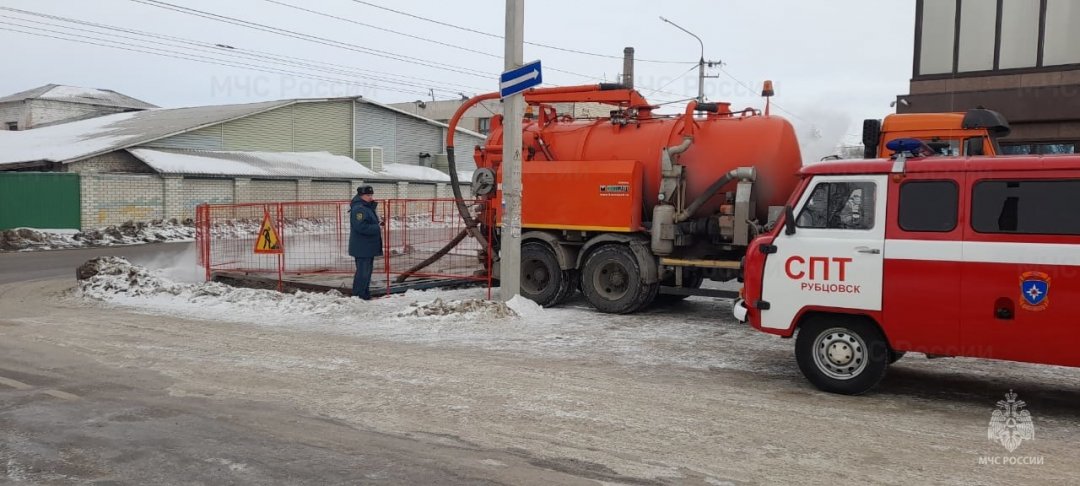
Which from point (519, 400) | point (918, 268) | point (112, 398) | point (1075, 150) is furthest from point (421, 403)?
point (1075, 150)

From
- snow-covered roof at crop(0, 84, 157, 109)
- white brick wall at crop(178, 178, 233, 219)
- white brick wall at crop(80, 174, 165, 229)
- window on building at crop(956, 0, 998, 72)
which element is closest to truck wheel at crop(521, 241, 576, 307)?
window on building at crop(956, 0, 998, 72)

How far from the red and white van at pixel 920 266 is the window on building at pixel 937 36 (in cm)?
1305

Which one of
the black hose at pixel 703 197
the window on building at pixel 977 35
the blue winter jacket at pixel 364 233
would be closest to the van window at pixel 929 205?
the black hose at pixel 703 197

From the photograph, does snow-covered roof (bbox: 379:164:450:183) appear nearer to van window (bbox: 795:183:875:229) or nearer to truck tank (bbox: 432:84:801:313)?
truck tank (bbox: 432:84:801:313)

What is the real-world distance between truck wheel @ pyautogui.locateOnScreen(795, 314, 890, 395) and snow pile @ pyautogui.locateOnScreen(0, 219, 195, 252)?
24392mm

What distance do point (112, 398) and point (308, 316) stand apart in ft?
15.6

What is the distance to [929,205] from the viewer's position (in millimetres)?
6992

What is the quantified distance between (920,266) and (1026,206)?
3.04ft

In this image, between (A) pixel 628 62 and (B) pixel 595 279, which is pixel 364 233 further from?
(A) pixel 628 62

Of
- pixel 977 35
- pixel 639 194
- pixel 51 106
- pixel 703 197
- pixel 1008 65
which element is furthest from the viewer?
pixel 51 106

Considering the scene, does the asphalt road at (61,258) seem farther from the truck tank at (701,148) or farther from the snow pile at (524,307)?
the truck tank at (701,148)

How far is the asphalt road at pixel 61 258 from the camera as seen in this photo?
17578 millimetres

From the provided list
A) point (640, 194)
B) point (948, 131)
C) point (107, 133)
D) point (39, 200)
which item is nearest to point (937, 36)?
point (948, 131)

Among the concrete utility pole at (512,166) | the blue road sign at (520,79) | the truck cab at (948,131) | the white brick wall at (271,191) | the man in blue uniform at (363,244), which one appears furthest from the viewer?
the white brick wall at (271,191)
